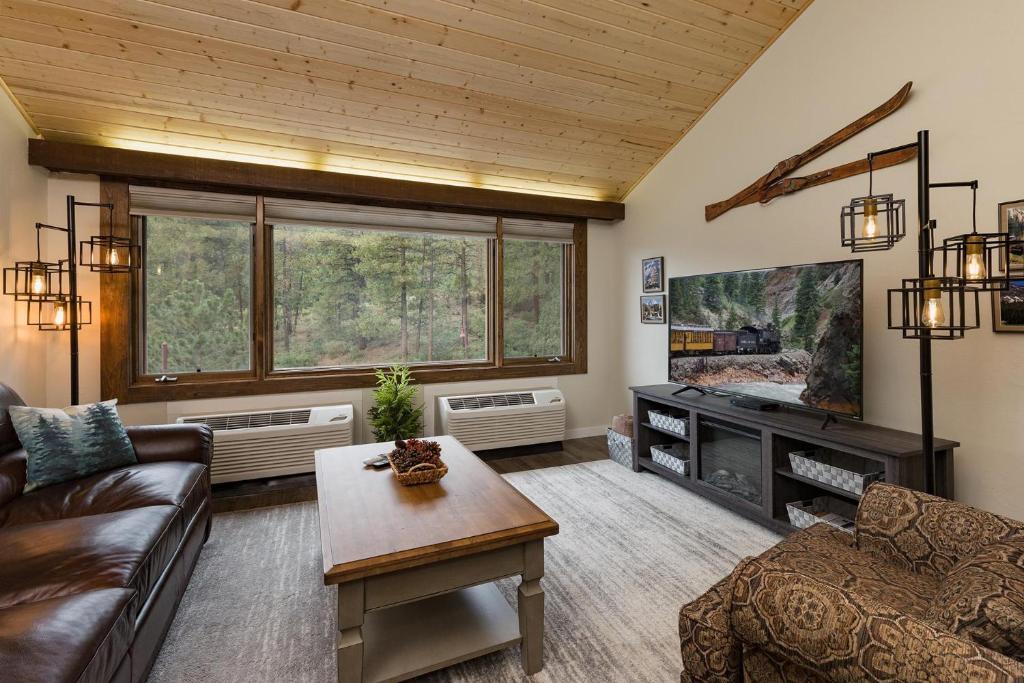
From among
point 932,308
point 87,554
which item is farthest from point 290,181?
point 932,308

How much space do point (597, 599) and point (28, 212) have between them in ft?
13.6

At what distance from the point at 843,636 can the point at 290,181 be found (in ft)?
13.3

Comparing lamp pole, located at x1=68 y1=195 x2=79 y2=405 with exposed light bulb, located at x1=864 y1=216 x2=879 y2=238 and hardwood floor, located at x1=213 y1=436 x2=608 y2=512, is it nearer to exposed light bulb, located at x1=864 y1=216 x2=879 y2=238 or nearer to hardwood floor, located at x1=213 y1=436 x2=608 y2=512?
hardwood floor, located at x1=213 y1=436 x2=608 y2=512

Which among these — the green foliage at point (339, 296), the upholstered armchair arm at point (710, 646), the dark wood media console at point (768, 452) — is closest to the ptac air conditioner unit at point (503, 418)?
the green foliage at point (339, 296)

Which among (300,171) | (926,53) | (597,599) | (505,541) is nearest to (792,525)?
(597,599)

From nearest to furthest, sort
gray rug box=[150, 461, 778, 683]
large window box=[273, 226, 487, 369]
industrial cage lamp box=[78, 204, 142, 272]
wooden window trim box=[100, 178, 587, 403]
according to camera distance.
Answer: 1. gray rug box=[150, 461, 778, 683]
2. industrial cage lamp box=[78, 204, 142, 272]
3. wooden window trim box=[100, 178, 587, 403]
4. large window box=[273, 226, 487, 369]

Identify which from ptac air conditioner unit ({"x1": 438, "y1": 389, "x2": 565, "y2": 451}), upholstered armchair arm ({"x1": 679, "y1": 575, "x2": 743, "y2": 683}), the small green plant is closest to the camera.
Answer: upholstered armchair arm ({"x1": 679, "y1": 575, "x2": 743, "y2": 683})

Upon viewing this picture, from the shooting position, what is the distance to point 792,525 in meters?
2.69

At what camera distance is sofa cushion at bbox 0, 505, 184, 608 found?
1384 millimetres

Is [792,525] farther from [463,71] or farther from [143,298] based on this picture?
[143,298]

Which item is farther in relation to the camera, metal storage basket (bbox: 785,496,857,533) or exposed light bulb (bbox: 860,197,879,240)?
metal storage basket (bbox: 785,496,857,533)

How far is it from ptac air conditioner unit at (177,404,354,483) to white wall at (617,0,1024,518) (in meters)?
3.26

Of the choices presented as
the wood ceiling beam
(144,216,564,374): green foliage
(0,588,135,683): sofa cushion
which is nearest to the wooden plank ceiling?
the wood ceiling beam

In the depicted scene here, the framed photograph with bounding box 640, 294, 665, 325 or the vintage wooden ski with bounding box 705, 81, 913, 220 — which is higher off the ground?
the vintage wooden ski with bounding box 705, 81, 913, 220
